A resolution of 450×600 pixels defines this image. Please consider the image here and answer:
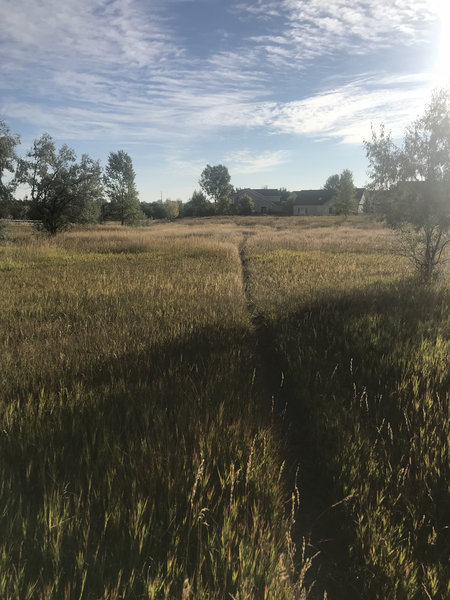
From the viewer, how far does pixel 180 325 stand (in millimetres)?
6219

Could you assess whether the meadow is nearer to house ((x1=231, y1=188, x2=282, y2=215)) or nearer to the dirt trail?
the dirt trail

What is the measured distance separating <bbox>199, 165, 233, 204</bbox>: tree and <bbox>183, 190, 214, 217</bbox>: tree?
1629 centimetres

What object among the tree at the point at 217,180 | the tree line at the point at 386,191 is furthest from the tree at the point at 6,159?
the tree at the point at 217,180

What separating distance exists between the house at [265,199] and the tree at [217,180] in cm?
661

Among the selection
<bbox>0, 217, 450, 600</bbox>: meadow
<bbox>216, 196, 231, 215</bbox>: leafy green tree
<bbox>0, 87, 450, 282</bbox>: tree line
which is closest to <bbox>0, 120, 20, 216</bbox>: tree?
<bbox>0, 87, 450, 282</bbox>: tree line

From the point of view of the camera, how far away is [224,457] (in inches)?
109

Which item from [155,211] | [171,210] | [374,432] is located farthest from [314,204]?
[374,432]

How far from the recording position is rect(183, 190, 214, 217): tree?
94.2 m

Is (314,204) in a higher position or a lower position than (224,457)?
higher

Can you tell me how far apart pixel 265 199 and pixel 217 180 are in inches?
858

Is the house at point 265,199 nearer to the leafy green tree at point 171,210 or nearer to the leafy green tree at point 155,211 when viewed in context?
the leafy green tree at point 171,210

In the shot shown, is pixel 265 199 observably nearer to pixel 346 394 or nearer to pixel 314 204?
pixel 314 204

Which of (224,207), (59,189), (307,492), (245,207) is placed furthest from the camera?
(224,207)

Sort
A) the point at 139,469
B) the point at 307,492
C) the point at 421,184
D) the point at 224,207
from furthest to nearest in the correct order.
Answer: the point at 224,207 → the point at 421,184 → the point at 307,492 → the point at 139,469
